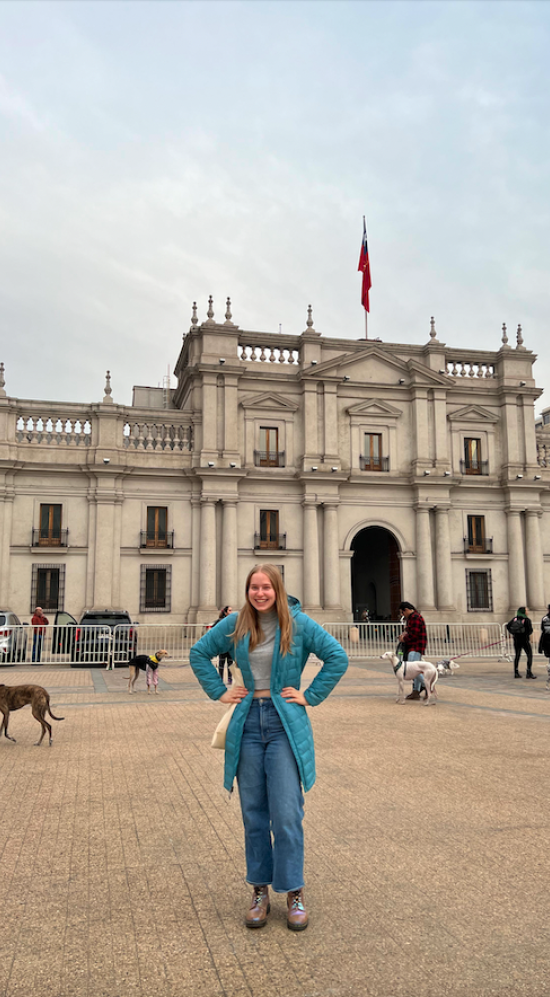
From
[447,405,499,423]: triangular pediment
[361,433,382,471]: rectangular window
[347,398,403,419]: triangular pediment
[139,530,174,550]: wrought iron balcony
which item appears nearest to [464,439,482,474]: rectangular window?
[447,405,499,423]: triangular pediment

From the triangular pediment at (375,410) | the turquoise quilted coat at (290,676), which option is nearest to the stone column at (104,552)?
the triangular pediment at (375,410)

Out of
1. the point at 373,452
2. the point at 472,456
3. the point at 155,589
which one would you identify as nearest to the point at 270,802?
the point at 155,589

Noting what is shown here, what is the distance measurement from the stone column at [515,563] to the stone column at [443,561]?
10.0ft

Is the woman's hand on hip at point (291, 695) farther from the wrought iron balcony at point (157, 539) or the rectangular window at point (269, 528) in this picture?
the rectangular window at point (269, 528)

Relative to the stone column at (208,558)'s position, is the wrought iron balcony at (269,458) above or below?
above

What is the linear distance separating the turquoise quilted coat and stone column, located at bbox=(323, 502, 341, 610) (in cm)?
2689

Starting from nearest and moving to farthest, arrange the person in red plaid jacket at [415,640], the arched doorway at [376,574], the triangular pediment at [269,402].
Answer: the person in red plaid jacket at [415,640]
the triangular pediment at [269,402]
the arched doorway at [376,574]

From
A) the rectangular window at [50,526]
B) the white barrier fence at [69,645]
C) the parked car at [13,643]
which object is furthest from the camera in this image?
the rectangular window at [50,526]

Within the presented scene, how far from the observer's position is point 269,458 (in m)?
32.4

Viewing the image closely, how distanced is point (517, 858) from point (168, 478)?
27213 millimetres

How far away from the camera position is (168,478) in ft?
102

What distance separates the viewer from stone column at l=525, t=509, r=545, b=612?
1314 inches

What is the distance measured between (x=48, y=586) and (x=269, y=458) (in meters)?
11.1

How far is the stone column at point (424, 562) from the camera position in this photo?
32.2 m
